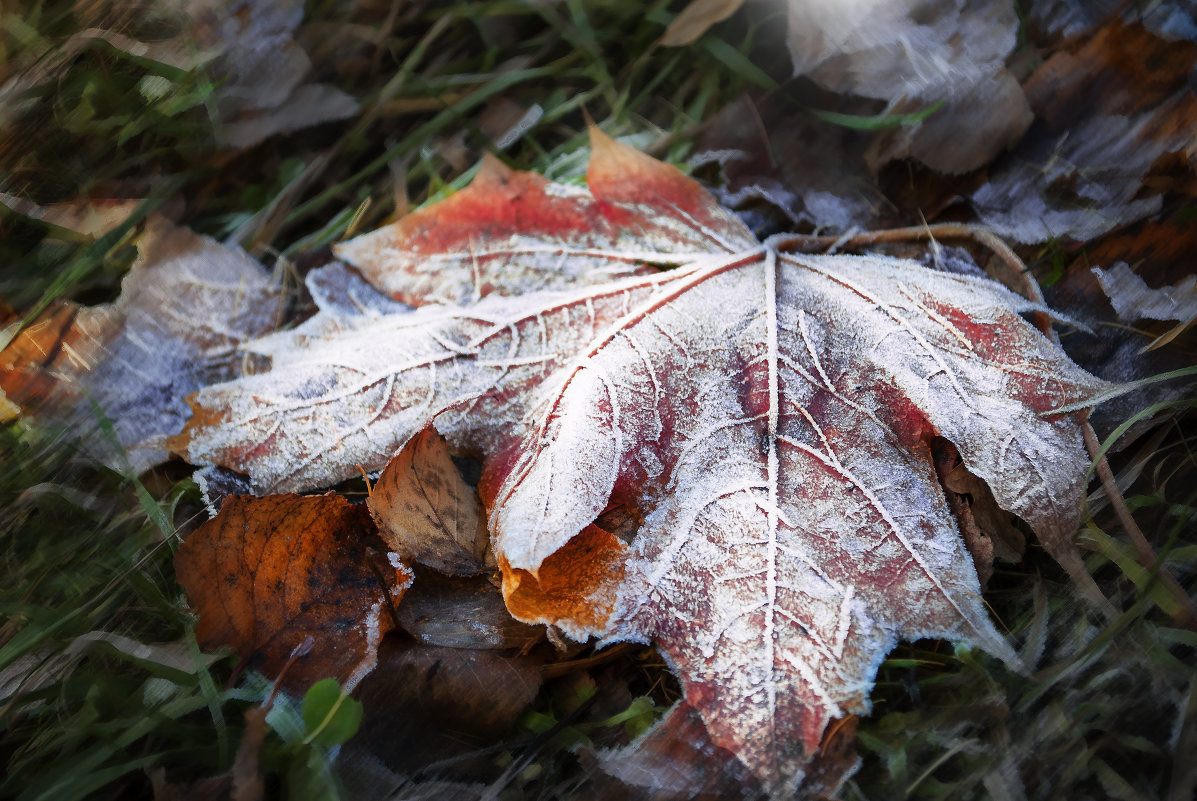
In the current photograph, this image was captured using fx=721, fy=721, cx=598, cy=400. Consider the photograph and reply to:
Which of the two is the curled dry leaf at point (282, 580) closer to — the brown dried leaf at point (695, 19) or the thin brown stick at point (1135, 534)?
the thin brown stick at point (1135, 534)

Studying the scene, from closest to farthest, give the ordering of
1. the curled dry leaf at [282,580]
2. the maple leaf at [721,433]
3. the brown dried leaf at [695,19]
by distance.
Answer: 1. the maple leaf at [721,433]
2. the curled dry leaf at [282,580]
3. the brown dried leaf at [695,19]

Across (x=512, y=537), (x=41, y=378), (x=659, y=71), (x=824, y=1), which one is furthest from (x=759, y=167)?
(x=41, y=378)

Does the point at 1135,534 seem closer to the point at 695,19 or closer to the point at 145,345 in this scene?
the point at 695,19

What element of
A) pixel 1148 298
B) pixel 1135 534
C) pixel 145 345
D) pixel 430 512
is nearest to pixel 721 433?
pixel 430 512

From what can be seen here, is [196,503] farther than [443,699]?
Yes

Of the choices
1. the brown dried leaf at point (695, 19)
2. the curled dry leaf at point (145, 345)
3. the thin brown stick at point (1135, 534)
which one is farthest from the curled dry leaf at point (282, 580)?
the brown dried leaf at point (695, 19)
